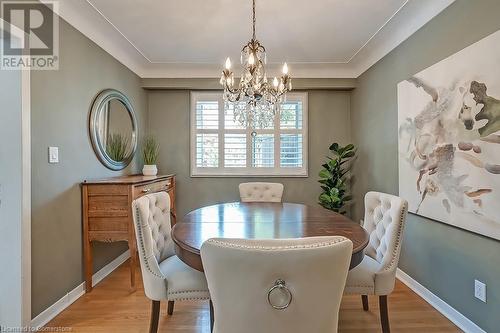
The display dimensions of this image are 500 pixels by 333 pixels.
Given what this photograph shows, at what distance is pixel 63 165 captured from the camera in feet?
7.50

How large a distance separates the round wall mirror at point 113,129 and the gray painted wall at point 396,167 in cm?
312

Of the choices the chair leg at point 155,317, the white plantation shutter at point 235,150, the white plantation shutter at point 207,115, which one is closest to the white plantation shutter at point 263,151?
the white plantation shutter at point 235,150

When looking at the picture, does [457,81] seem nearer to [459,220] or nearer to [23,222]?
[459,220]

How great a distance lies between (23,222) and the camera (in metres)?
1.84

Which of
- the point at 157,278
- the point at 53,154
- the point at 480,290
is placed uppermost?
the point at 53,154

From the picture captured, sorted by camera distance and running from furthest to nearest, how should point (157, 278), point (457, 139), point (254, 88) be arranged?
point (254, 88)
point (457, 139)
point (157, 278)

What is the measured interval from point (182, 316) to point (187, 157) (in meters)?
2.44

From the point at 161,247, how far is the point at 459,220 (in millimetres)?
2209

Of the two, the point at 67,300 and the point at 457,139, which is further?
the point at 67,300

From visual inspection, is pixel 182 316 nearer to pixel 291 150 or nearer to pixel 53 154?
pixel 53 154

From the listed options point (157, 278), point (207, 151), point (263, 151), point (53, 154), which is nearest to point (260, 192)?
point (263, 151)

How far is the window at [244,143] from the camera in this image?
4180mm

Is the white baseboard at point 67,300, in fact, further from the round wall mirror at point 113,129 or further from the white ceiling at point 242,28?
the white ceiling at point 242,28

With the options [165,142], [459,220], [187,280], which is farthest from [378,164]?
[165,142]
